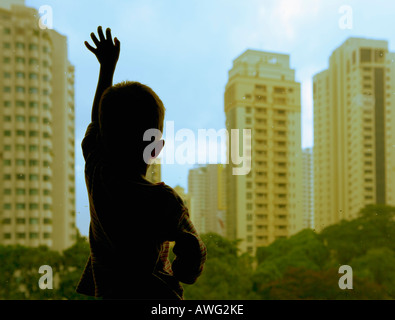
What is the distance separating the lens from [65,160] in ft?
23.2

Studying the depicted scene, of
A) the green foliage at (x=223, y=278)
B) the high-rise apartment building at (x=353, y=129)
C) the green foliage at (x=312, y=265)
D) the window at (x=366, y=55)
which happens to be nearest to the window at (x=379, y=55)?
the high-rise apartment building at (x=353, y=129)

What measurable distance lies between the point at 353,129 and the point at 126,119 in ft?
27.8

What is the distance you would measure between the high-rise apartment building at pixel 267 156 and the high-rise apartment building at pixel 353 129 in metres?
0.78

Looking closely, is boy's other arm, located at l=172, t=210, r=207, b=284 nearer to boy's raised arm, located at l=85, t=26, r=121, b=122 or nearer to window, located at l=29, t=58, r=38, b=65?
boy's raised arm, located at l=85, t=26, r=121, b=122

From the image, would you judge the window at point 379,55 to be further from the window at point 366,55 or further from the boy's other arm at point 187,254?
the boy's other arm at point 187,254

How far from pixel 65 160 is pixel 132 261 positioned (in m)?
6.67

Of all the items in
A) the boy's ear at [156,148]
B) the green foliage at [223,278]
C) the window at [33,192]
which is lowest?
the green foliage at [223,278]

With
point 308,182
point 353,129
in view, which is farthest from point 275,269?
point 353,129

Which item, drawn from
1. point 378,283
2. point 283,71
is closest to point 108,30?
point 283,71

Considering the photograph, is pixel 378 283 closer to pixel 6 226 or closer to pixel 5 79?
pixel 6 226

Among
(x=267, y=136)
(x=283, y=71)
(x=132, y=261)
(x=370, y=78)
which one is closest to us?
(x=132, y=261)

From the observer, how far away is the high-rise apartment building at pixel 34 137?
7.25m

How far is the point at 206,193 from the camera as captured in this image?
5203 millimetres

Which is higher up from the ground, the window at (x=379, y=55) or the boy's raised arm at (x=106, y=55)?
the window at (x=379, y=55)
